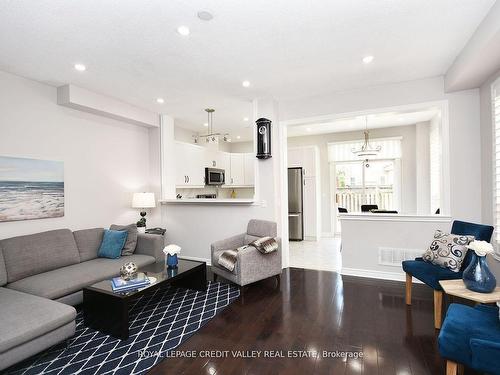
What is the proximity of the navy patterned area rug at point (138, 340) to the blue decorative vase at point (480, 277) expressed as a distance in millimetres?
2330

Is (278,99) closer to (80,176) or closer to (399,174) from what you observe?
(80,176)

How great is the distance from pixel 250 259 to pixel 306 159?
4162 millimetres

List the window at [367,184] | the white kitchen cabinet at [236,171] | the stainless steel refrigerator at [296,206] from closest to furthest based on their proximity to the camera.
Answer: the stainless steel refrigerator at [296,206], the window at [367,184], the white kitchen cabinet at [236,171]

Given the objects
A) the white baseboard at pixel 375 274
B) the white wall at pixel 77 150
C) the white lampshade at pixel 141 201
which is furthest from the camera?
the white lampshade at pixel 141 201

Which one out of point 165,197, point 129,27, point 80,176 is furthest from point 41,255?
point 129,27

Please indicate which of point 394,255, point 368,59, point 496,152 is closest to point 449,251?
point 394,255

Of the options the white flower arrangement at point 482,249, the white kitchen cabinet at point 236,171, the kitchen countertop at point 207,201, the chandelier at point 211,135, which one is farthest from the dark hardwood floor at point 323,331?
the white kitchen cabinet at point 236,171

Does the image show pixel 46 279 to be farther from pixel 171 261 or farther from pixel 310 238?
pixel 310 238

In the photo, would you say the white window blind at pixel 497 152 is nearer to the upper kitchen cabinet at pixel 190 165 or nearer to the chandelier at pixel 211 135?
the chandelier at pixel 211 135

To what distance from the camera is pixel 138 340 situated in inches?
95.2

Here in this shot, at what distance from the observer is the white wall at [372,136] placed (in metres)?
6.45

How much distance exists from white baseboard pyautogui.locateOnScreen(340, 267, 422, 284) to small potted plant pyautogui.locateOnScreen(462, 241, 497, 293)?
1752 mm

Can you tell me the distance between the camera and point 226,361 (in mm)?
2125

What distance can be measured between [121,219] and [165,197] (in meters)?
0.86
